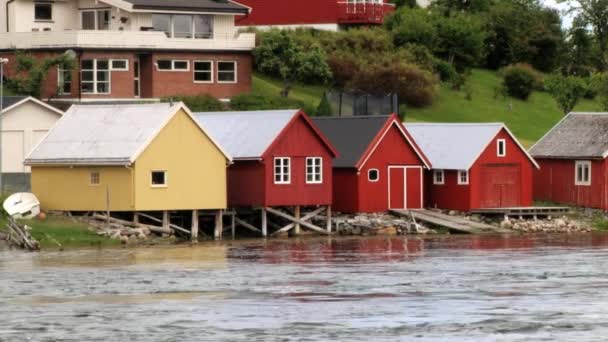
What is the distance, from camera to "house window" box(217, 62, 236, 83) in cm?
8831

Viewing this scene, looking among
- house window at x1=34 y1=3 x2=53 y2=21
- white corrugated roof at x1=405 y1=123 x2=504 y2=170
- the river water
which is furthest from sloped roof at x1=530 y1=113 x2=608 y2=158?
house window at x1=34 y1=3 x2=53 y2=21

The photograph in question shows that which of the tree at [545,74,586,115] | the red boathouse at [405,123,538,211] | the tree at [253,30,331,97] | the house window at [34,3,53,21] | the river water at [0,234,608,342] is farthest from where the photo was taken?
the tree at [545,74,586,115]

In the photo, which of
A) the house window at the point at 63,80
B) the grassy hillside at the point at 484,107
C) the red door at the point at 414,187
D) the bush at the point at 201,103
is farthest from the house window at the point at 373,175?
the house window at the point at 63,80

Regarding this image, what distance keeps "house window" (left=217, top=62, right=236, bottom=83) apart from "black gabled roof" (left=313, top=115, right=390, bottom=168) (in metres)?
15.3

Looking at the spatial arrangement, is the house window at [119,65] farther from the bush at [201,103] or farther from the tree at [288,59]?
the tree at [288,59]

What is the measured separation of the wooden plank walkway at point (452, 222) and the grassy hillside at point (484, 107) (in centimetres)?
1674

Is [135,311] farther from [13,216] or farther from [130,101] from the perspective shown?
[130,101]

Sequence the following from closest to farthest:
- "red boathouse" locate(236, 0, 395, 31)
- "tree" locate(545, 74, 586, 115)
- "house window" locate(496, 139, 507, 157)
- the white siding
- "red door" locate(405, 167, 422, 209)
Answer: the white siding < "red door" locate(405, 167, 422, 209) < "house window" locate(496, 139, 507, 157) < "tree" locate(545, 74, 586, 115) < "red boathouse" locate(236, 0, 395, 31)

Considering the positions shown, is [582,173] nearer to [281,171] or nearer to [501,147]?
[501,147]

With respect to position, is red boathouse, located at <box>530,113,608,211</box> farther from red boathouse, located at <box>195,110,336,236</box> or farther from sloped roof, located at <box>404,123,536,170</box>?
red boathouse, located at <box>195,110,336,236</box>

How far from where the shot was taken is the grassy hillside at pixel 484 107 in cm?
9219

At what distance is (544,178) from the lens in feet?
259

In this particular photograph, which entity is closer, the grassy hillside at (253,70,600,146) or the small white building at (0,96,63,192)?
the small white building at (0,96,63,192)

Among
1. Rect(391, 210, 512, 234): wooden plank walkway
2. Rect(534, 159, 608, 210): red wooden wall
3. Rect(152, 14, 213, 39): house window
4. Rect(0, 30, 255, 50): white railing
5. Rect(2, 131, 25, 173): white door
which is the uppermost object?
Rect(152, 14, 213, 39): house window
